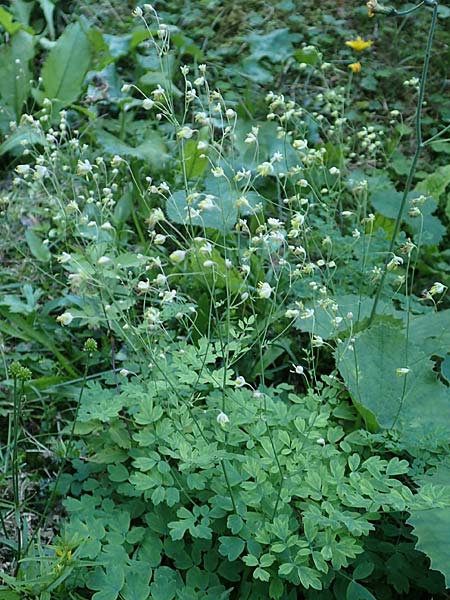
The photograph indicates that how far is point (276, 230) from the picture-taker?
1511 mm

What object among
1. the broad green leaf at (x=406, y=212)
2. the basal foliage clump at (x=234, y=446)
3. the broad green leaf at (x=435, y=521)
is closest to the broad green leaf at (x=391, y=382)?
the basal foliage clump at (x=234, y=446)

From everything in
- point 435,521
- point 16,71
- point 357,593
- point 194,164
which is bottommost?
point 357,593

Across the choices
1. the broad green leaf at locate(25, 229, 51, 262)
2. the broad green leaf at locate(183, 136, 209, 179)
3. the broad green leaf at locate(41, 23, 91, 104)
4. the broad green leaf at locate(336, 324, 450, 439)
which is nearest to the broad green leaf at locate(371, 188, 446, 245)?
the broad green leaf at locate(183, 136, 209, 179)

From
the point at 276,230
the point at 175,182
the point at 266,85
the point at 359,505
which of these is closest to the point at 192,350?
the point at 276,230

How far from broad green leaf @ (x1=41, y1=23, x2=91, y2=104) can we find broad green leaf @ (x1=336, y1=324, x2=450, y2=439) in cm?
190

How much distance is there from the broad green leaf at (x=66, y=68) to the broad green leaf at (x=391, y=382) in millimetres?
1902

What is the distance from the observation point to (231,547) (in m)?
1.46

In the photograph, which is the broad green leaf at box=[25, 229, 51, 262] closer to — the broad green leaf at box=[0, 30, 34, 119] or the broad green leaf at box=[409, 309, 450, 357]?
the broad green leaf at box=[0, 30, 34, 119]

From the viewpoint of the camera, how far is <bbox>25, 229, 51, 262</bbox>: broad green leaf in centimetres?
252

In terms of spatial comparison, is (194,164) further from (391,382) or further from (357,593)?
(357,593)

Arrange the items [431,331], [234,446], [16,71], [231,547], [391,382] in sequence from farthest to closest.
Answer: [16,71] → [431,331] → [391,382] → [234,446] → [231,547]

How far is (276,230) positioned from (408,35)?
2.77m

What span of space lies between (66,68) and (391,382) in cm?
213

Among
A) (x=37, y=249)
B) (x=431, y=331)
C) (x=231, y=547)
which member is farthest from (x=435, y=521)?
(x=37, y=249)
